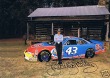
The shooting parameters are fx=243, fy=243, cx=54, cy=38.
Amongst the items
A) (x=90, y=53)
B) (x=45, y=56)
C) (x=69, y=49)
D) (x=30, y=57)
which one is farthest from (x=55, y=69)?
(x=90, y=53)

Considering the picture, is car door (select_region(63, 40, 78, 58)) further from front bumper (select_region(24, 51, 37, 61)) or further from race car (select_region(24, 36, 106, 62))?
front bumper (select_region(24, 51, 37, 61))

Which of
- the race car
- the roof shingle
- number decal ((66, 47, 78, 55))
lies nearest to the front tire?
the race car

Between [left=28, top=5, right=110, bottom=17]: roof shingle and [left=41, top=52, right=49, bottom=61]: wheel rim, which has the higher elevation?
[left=28, top=5, right=110, bottom=17]: roof shingle

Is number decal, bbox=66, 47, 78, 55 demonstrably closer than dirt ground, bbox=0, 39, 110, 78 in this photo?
No

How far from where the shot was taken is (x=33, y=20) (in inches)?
960

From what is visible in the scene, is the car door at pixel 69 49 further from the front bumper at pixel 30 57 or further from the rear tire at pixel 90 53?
the front bumper at pixel 30 57

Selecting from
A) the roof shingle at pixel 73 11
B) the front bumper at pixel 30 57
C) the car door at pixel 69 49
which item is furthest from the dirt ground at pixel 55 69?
the roof shingle at pixel 73 11

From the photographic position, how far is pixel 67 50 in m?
14.2

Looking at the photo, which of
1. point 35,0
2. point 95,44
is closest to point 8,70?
point 95,44

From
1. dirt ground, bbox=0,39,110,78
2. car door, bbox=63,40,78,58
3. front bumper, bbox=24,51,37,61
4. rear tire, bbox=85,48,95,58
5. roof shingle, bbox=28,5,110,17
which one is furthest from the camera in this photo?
roof shingle, bbox=28,5,110,17

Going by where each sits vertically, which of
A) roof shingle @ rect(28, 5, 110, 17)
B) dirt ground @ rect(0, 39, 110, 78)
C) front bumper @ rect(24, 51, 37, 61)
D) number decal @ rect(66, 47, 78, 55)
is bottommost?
dirt ground @ rect(0, 39, 110, 78)

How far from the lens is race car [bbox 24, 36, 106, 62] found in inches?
543

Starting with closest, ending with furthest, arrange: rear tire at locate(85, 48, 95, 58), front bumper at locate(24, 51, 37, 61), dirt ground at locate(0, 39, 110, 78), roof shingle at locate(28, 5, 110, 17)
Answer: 1. dirt ground at locate(0, 39, 110, 78)
2. front bumper at locate(24, 51, 37, 61)
3. rear tire at locate(85, 48, 95, 58)
4. roof shingle at locate(28, 5, 110, 17)

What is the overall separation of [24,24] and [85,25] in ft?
45.3
